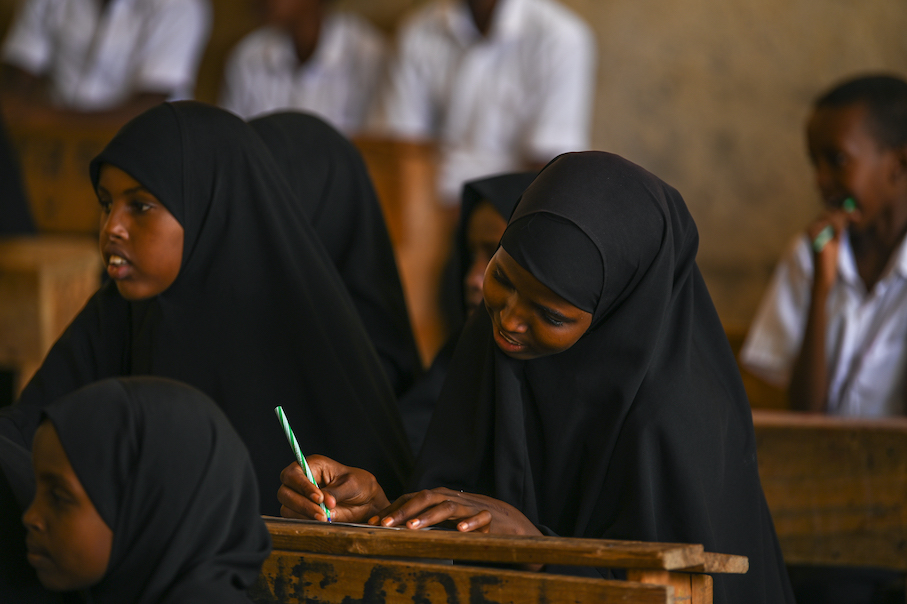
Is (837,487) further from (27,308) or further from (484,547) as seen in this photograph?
(27,308)

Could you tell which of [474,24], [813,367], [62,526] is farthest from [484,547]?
[474,24]

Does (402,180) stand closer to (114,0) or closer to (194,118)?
(194,118)

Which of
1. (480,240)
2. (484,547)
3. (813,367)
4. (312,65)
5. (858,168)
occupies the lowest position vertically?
(813,367)

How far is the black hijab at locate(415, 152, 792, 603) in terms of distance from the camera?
5.78 ft

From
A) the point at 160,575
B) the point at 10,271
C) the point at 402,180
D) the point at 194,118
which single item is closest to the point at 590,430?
the point at 160,575

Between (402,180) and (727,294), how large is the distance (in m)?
2.03

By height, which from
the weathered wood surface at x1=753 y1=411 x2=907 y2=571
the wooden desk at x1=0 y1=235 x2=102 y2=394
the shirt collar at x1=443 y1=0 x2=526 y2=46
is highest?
the shirt collar at x1=443 y1=0 x2=526 y2=46

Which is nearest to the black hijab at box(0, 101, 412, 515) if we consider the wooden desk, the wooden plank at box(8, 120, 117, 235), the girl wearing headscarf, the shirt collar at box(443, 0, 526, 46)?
the girl wearing headscarf

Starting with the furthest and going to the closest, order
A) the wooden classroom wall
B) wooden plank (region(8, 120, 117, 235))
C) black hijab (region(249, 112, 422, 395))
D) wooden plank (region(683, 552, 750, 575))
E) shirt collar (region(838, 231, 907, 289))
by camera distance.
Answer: the wooden classroom wall < wooden plank (region(8, 120, 117, 235)) < shirt collar (region(838, 231, 907, 289)) < black hijab (region(249, 112, 422, 395)) < wooden plank (region(683, 552, 750, 575))

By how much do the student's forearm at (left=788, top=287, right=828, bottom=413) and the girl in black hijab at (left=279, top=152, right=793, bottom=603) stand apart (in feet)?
4.80

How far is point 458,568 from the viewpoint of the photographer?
140cm

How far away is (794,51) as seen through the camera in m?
5.36

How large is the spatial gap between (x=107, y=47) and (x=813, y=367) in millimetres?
4539

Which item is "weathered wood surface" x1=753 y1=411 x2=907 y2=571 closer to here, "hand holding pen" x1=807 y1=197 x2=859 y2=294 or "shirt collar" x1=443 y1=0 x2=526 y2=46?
"hand holding pen" x1=807 y1=197 x2=859 y2=294
